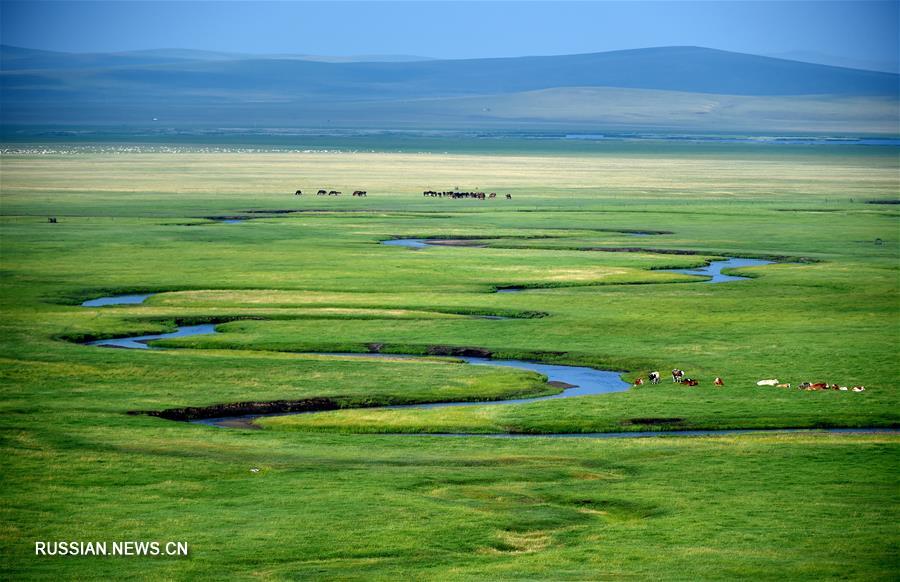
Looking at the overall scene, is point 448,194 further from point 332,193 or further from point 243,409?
point 243,409

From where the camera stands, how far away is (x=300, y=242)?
220 ft

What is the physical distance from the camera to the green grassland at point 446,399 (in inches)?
786

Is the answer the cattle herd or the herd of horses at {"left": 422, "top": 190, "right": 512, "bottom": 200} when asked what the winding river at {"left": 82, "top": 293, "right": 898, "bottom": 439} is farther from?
the herd of horses at {"left": 422, "top": 190, "right": 512, "bottom": 200}

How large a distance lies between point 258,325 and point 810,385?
17.9 m

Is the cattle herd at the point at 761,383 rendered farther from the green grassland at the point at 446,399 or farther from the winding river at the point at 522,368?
the winding river at the point at 522,368

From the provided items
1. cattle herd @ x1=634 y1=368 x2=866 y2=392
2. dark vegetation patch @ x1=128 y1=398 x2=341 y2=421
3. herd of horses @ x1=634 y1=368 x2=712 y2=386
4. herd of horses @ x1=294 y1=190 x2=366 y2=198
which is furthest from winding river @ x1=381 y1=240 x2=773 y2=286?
herd of horses @ x1=294 y1=190 x2=366 y2=198

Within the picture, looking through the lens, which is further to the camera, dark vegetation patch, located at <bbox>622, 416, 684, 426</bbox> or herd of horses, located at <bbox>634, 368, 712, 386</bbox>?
herd of horses, located at <bbox>634, 368, 712, 386</bbox>

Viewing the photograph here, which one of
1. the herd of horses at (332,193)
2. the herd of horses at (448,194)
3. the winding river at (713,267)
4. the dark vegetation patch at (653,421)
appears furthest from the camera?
the herd of horses at (332,193)

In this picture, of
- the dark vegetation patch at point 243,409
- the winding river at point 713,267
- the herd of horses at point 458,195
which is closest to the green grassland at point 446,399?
the dark vegetation patch at point 243,409

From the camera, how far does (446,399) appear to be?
3183 centimetres

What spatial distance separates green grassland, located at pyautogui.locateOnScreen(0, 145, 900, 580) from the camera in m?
20.0

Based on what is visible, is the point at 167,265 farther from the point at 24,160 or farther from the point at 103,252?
the point at 24,160

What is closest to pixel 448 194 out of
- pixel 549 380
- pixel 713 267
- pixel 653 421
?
pixel 713 267

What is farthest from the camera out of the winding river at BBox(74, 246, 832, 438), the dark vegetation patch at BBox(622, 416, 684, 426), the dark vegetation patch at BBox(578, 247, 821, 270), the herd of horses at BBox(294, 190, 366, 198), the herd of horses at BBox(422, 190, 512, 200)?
the herd of horses at BBox(294, 190, 366, 198)
